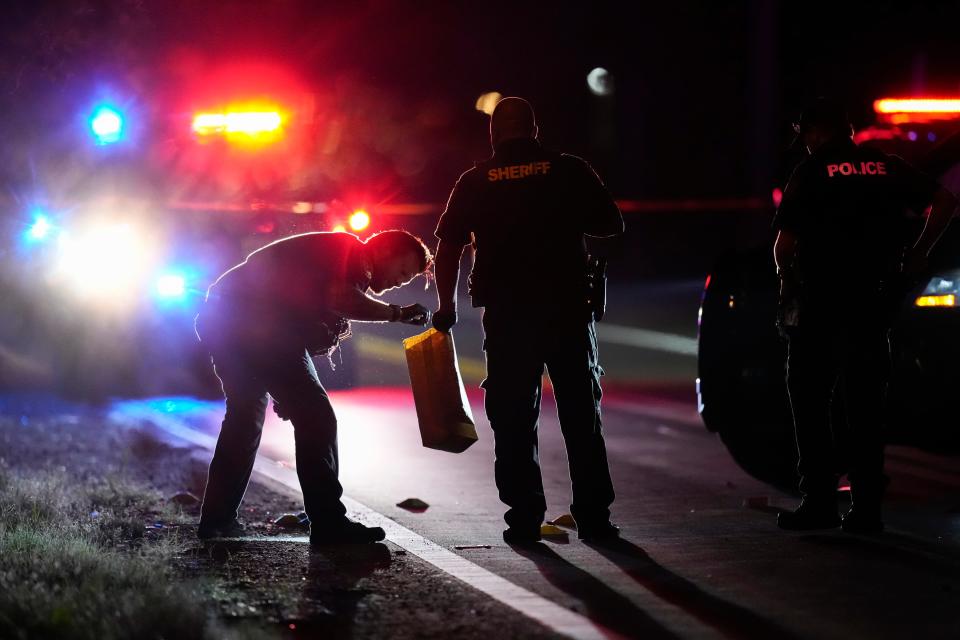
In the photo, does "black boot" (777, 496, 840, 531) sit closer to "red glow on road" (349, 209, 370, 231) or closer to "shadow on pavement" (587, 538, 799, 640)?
"shadow on pavement" (587, 538, 799, 640)

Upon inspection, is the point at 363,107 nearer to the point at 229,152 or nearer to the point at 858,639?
the point at 229,152

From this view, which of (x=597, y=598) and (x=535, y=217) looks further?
(x=535, y=217)

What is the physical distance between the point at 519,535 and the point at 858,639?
2.08 meters

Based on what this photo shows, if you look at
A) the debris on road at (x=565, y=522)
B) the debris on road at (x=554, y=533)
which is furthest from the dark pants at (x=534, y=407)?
the debris on road at (x=565, y=522)

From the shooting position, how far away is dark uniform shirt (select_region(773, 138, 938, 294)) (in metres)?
6.09

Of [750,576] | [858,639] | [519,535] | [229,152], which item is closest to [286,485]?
[519,535]

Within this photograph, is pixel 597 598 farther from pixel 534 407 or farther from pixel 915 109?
pixel 915 109

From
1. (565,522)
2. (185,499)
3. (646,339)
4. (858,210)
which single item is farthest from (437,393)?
(646,339)

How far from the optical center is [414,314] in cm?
625

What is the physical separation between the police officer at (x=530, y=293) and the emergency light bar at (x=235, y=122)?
6584 millimetres

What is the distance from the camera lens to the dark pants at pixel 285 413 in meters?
6.06

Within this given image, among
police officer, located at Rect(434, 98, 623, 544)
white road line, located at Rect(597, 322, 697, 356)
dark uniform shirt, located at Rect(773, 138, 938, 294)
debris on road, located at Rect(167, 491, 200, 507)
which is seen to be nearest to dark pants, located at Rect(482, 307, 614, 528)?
police officer, located at Rect(434, 98, 623, 544)

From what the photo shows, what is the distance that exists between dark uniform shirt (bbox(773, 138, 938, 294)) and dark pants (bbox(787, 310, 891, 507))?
206 mm

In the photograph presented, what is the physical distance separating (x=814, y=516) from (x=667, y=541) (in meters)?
0.67
